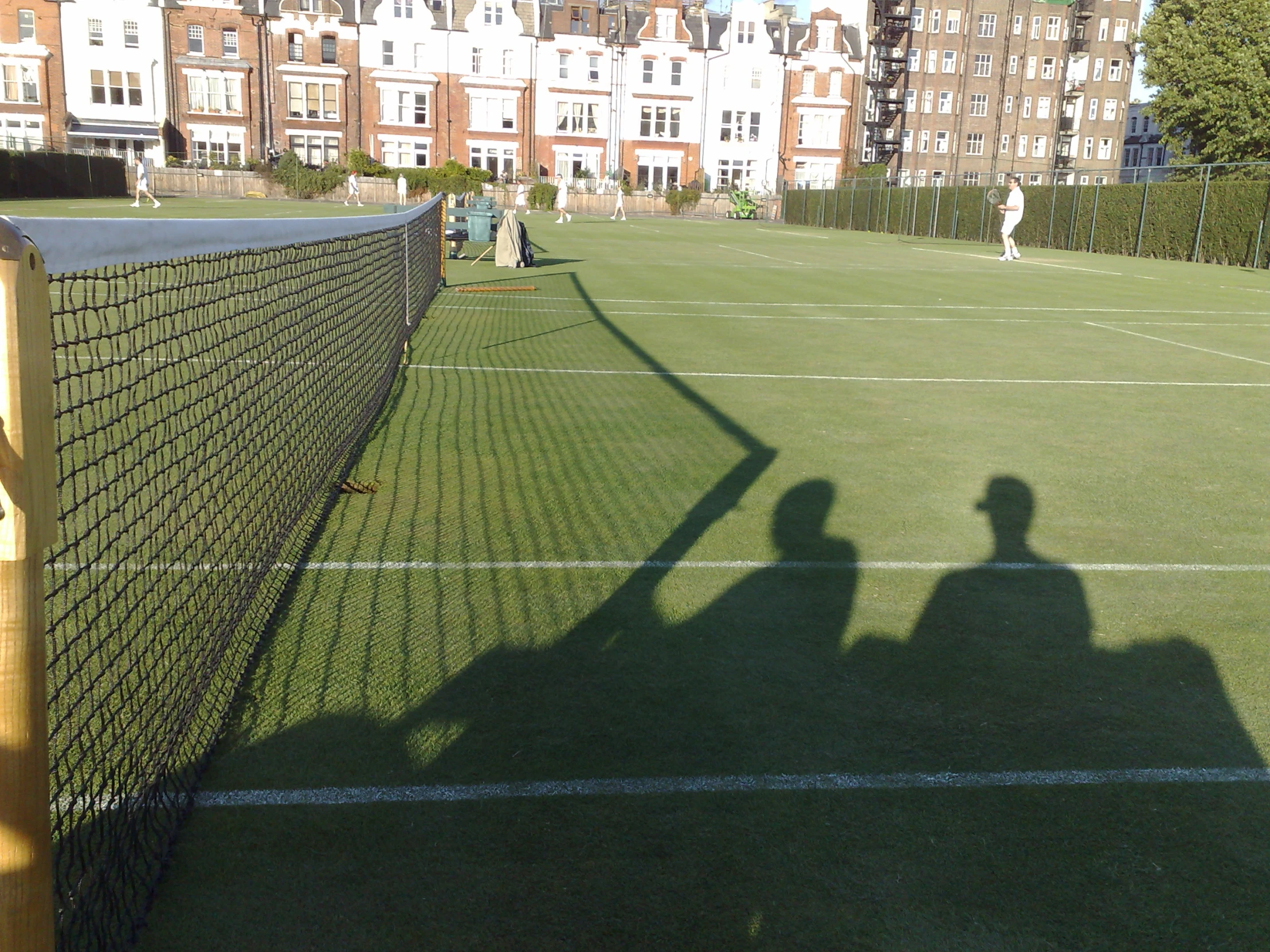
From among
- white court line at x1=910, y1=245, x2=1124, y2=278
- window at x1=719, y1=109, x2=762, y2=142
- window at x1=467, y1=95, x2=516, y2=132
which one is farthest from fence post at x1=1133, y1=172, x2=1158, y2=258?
window at x1=467, y1=95, x2=516, y2=132

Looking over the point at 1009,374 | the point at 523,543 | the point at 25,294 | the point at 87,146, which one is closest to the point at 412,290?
the point at 1009,374

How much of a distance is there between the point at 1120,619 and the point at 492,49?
8511 centimetres

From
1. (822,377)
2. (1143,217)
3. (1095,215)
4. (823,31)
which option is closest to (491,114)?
(823,31)

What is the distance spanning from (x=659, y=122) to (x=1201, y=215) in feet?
185

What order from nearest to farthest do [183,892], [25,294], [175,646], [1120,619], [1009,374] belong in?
[25,294], [183,892], [175,646], [1120,619], [1009,374]

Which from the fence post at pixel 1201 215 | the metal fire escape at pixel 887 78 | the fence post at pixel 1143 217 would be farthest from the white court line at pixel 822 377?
the metal fire escape at pixel 887 78

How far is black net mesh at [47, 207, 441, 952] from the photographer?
3.21 meters

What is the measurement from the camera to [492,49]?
83.7m

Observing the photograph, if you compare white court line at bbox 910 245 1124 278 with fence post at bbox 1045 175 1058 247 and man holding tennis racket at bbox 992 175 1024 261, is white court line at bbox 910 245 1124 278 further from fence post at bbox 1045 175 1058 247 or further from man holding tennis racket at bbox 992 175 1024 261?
fence post at bbox 1045 175 1058 247

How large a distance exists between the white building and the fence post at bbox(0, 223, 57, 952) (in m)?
83.5

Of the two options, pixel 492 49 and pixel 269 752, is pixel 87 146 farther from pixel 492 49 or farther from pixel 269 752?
pixel 269 752

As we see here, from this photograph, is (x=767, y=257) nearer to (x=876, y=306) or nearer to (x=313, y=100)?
(x=876, y=306)

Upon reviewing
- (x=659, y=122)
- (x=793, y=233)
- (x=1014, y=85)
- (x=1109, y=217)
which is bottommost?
(x=793, y=233)

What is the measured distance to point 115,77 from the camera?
256 ft
